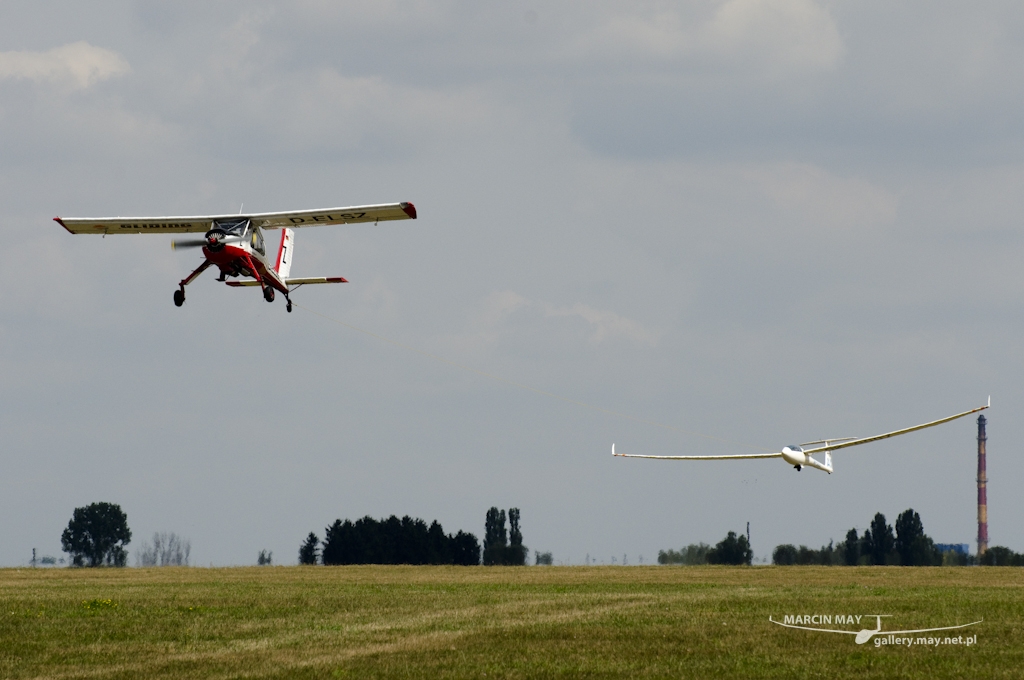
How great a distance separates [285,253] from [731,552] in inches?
2047

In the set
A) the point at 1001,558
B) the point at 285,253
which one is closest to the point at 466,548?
the point at 1001,558

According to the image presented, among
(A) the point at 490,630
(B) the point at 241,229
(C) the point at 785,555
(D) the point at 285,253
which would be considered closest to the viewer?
(A) the point at 490,630

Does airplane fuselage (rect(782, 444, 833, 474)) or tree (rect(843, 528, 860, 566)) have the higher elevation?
airplane fuselage (rect(782, 444, 833, 474))

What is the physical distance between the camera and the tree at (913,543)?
109m

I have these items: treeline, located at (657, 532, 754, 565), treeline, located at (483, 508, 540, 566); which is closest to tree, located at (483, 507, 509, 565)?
treeline, located at (483, 508, 540, 566)

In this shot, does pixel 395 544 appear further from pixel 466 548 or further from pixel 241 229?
pixel 241 229

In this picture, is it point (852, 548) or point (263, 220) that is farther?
point (852, 548)

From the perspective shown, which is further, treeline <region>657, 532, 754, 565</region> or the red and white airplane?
treeline <region>657, 532, 754, 565</region>

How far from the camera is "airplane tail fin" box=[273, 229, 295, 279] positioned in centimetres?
4820

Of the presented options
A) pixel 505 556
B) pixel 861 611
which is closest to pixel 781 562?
pixel 505 556

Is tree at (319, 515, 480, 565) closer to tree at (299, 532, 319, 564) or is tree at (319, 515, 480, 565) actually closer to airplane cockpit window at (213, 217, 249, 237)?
tree at (299, 532, 319, 564)

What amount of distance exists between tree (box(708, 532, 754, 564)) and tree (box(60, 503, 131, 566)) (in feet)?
282

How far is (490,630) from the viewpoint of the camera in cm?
3450

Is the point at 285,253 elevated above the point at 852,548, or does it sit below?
above
